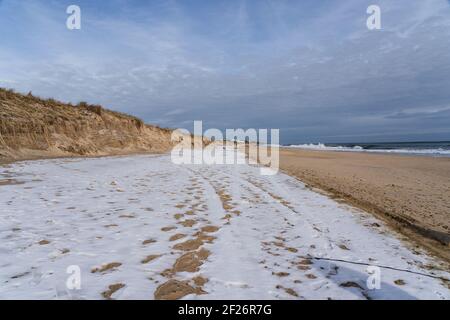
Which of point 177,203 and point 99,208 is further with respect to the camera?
point 177,203

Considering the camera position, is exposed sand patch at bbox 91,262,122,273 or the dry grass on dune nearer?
exposed sand patch at bbox 91,262,122,273

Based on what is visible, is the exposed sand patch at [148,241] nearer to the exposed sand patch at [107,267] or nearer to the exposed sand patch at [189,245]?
the exposed sand patch at [189,245]

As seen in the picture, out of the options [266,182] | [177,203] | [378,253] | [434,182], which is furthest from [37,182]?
[434,182]

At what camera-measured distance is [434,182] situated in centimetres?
1205

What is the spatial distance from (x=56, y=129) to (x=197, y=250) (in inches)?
723

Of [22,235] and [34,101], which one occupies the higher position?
[34,101]

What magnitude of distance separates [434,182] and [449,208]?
5.67 metres

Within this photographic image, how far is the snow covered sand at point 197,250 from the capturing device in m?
2.99

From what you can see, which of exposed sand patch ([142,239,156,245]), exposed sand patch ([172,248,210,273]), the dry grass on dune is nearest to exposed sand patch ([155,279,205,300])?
exposed sand patch ([172,248,210,273])

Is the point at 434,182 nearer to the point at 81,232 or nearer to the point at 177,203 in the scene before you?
the point at 177,203

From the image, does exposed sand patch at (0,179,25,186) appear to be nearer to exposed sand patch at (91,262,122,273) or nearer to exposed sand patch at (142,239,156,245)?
exposed sand patch at (142,239,156,245)

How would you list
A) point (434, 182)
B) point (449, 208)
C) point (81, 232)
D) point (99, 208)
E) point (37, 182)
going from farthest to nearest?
point (434, 182) → point (37, 182) → point (449, 208) → point (99, 208) → point (81, 232)

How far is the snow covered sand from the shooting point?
2.99 m

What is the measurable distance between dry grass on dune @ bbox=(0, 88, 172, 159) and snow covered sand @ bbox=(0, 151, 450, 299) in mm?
9972
